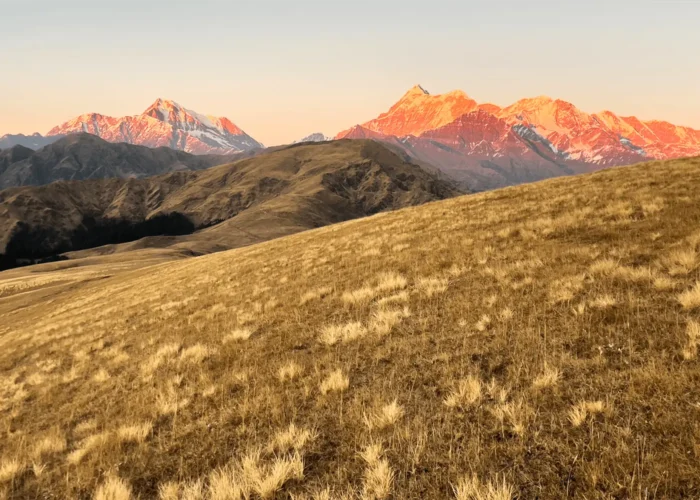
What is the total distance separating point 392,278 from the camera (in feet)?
42.2

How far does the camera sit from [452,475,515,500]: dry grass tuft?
13.2 ft

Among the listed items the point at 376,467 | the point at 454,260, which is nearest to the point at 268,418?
the point at 376,467

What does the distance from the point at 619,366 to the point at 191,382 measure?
867 centimetres

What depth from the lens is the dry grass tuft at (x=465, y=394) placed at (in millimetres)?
5898

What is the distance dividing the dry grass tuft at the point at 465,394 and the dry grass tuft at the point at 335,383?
1.97 meters

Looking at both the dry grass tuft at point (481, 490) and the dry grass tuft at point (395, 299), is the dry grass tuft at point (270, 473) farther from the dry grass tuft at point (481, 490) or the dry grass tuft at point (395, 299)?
the dry grass tuft at point (395, 299)

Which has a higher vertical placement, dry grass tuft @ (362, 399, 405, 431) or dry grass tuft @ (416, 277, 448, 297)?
dry grass tuft @ (416, 277, 448, 297)

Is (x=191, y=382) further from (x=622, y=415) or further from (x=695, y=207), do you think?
(x=695, y=207)

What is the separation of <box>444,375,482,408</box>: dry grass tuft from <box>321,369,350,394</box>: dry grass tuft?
1.97m

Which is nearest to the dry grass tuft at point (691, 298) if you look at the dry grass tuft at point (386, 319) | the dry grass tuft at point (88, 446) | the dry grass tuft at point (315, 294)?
the dry grass tuft at point (386, 319)

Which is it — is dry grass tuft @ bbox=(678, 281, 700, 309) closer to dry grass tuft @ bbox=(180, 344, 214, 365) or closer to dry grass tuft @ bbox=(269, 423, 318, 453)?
dry grass tuft @ bbox=(269, 423, 318, 453)

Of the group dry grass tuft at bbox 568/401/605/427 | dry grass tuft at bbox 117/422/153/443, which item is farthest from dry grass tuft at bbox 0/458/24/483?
dry grass tuft at bbox 568/401/605/427

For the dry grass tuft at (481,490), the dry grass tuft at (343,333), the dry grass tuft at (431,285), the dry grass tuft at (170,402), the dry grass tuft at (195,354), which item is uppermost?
the dry grass tuft at (431,285)

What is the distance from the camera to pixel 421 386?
6.69m
